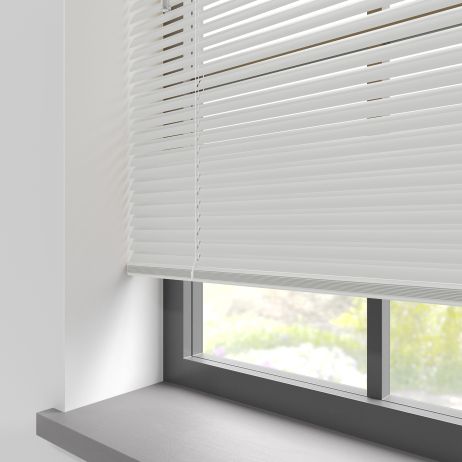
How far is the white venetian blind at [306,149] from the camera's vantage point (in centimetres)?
70

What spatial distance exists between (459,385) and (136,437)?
323 centimetres

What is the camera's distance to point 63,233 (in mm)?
1023

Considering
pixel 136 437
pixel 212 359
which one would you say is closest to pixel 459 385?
pixel 212 359

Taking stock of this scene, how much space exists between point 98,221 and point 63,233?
0.09 m

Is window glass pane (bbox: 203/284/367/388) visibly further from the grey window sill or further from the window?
the grey window sill

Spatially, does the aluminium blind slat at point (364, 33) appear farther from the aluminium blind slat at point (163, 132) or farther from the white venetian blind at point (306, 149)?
the aluminium blind slat at point (163, 132)

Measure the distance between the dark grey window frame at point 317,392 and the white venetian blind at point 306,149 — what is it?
0.16 m

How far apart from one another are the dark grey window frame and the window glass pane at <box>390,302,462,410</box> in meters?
2.72

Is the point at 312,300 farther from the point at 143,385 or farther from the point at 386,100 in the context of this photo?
the point at 386,100

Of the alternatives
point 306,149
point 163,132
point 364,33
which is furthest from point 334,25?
point 163,132

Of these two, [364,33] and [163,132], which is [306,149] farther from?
[163,132]

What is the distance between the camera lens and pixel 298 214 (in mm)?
847

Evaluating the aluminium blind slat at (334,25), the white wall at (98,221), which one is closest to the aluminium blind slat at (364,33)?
the aluminium blind slat at (334,25)

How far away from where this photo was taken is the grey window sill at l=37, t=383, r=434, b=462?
2.71 ft
